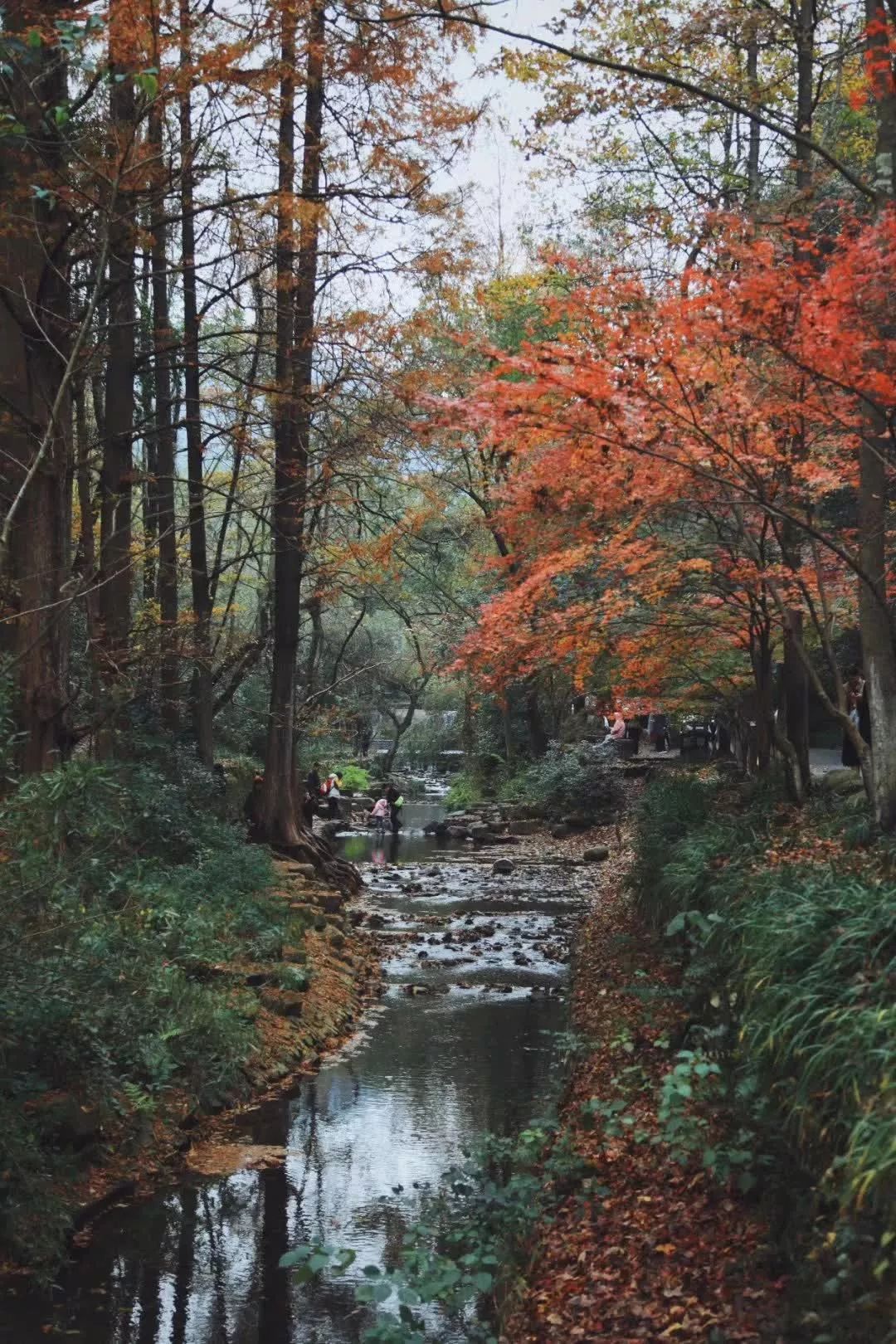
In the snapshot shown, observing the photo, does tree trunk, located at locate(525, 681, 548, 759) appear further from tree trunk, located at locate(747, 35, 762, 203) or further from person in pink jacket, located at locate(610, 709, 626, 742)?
tree trunk, located at locate(747, 35, 762, 203)

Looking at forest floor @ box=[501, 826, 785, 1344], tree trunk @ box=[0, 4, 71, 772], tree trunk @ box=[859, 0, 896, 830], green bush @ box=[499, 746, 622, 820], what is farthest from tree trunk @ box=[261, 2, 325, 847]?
green bush @ box=[499, 746, 622, 820]

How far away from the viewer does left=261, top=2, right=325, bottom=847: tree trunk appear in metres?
10.8

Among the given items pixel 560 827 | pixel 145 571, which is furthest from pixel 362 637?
pixel 145 571

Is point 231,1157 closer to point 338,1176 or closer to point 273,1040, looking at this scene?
point 338,1176

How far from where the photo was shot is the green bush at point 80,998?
5.62m

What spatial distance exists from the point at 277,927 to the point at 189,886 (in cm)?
94

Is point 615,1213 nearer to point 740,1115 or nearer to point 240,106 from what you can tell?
point 740,1115

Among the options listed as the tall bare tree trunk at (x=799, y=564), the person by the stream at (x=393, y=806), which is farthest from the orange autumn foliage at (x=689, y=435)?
the person by the stream at (x=393, y=806)

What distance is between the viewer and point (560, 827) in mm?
25453

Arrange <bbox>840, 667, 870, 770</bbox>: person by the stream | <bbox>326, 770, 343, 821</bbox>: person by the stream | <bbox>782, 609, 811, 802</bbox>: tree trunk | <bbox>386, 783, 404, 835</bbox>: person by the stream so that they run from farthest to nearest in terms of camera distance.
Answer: <bbox>326, 770, 343, 821</bbox>: person by the stream
<bbox>386, 783, 404, 835</bbox>: person by the stream
<bbox>840, 667, 870, 770</bbox>: person by the stream
<bbox>782, 609, 811, 802</bbox>: tree trunk

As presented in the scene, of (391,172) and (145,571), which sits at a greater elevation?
(391,172)

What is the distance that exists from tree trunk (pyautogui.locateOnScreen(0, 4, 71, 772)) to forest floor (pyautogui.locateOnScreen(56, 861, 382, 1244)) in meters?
2.59

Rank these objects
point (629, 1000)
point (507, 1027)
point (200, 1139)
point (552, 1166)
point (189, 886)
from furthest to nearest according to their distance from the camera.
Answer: point (189, 886) → point (507, 1027) → point (629, 1000) → point (200, 1139) → point (552, 1166)

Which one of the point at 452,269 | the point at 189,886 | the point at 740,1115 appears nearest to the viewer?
the point at 740,1115
